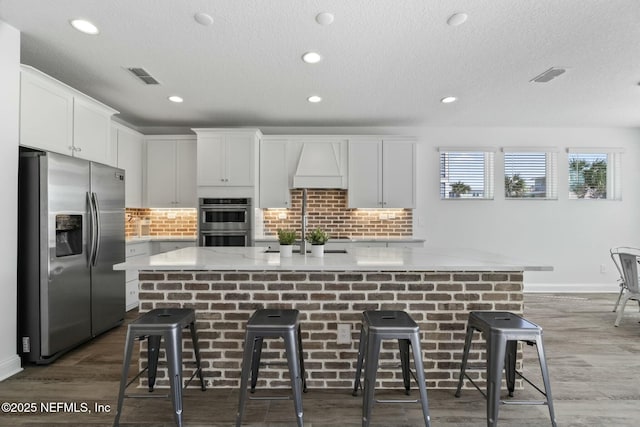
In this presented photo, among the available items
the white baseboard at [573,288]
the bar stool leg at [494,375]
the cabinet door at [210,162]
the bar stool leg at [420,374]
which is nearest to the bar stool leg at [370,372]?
the bar stool leg at [420,374]

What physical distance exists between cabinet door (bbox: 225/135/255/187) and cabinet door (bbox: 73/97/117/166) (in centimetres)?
149

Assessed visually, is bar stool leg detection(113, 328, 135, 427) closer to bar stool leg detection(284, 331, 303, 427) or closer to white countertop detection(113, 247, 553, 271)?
white countertop detection(113, 247, 553, 271)

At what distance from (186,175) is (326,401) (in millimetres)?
3998

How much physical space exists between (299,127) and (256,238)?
191 centimetres

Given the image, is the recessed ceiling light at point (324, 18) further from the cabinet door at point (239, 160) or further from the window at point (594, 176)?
the window at point (594, 176)

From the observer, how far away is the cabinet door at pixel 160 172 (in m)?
5.10

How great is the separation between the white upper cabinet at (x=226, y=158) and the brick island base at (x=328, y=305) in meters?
2.62

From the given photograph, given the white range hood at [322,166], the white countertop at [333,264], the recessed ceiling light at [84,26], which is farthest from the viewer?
the white range hood at [322,166]

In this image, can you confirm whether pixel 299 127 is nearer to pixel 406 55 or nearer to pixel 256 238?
pixel 256 238

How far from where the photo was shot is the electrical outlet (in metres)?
2.37

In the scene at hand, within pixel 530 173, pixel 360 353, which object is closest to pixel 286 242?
pixel 360 353

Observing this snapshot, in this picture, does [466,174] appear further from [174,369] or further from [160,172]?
[174,369]

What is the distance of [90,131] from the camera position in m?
3.54

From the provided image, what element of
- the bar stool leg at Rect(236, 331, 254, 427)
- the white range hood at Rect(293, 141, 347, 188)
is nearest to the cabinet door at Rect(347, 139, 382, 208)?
the white range hood at Rect(293, 141, 347, 188)
